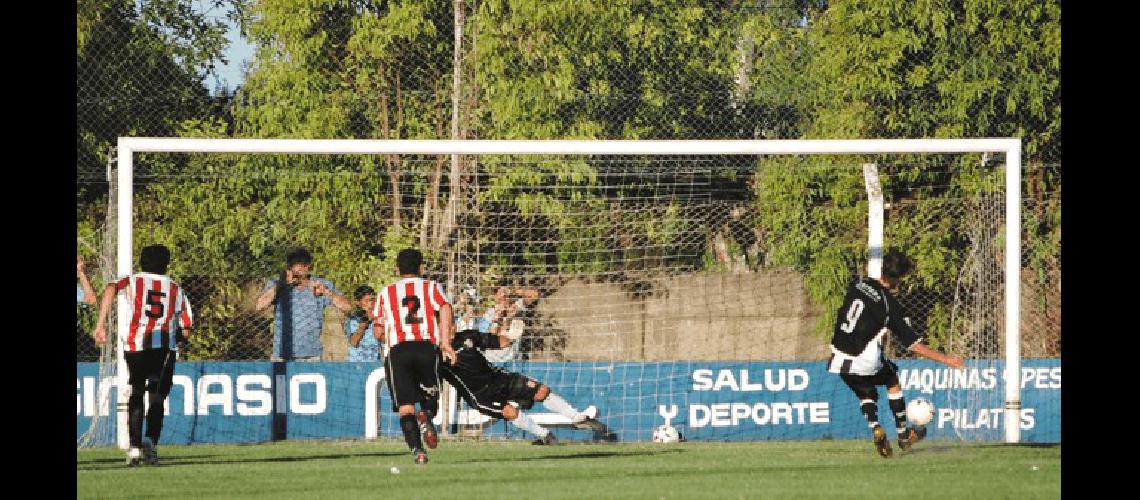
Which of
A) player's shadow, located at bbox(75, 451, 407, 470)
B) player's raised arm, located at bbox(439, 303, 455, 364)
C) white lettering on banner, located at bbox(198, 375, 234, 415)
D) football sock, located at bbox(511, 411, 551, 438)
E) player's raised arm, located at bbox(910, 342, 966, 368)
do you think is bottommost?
player's shadow, located at bbox(75, 451, 407, 470)

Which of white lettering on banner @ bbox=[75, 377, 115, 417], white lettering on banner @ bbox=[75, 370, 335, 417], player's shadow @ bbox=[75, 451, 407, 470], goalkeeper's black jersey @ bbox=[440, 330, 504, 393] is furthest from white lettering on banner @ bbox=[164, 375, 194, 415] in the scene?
goalkeeper's black jersey @ bbox=[440, 330, 504, 393]

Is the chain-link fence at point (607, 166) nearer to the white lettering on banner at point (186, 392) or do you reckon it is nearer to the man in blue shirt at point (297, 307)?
the man in blue shirt at point (297, 307)

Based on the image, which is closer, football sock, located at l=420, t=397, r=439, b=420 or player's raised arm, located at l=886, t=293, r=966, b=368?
player's raised arm, located at l=886, t=293, r=966, b=368

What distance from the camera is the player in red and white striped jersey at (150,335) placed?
1343 cm

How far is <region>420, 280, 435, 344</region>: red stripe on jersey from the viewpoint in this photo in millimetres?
13141

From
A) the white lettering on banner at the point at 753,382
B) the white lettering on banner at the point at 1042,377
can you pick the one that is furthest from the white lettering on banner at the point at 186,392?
the white lettering on banner at the point at 1042,377

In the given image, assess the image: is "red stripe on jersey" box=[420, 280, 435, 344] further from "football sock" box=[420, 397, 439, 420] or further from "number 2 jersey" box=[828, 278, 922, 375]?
"number 2 jersey" box=[828, 278, 922, 375]

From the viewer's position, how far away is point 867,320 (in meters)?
13.8

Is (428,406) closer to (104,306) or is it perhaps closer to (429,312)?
(429,312)

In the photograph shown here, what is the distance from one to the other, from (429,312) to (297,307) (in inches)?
170

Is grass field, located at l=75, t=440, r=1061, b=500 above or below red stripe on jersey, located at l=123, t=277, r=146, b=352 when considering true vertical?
below

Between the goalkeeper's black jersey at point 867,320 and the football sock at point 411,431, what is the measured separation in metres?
3.57

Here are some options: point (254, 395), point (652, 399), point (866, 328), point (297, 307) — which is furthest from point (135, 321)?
point (652, 399)

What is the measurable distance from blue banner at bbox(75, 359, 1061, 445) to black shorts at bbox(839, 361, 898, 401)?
142 inches
